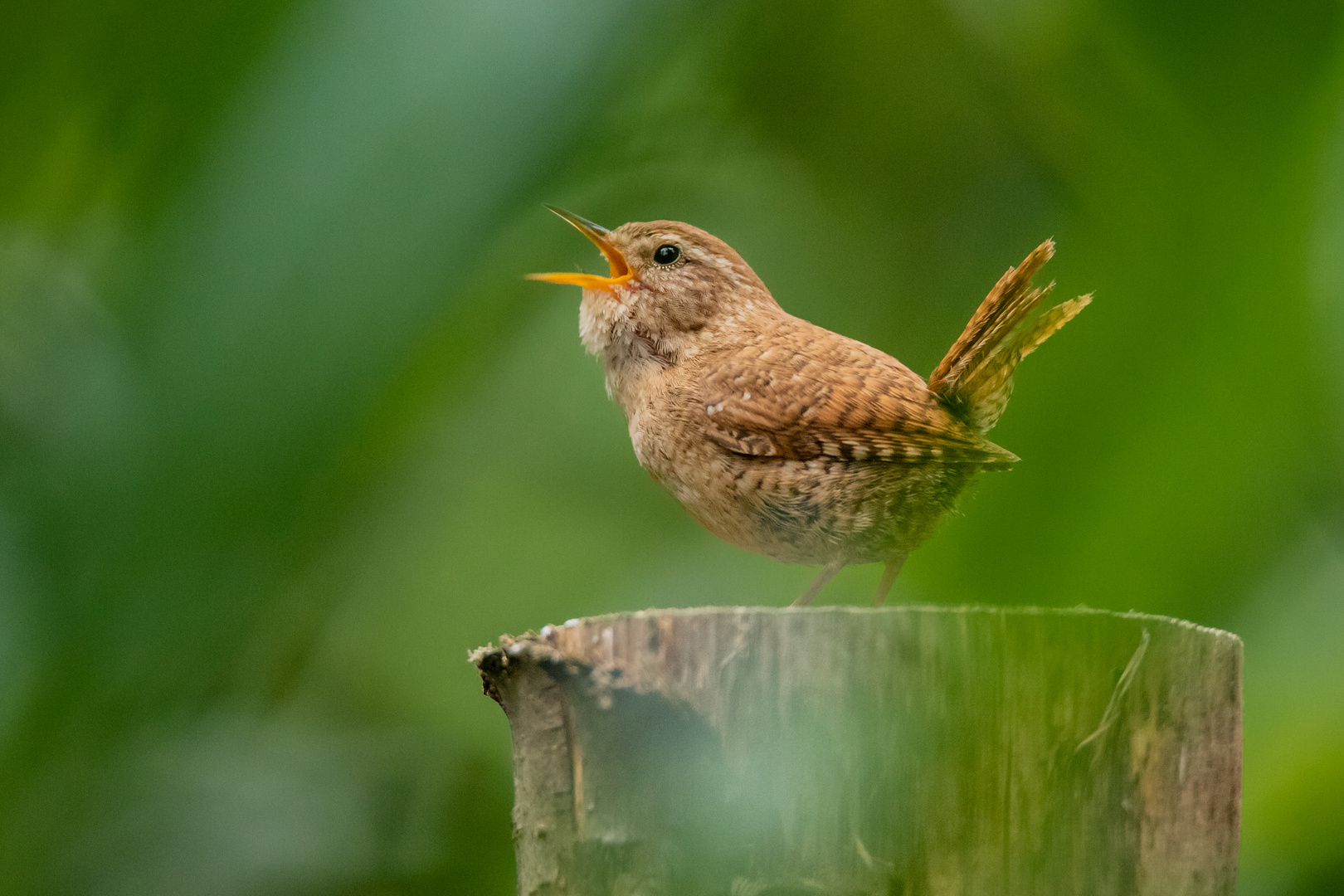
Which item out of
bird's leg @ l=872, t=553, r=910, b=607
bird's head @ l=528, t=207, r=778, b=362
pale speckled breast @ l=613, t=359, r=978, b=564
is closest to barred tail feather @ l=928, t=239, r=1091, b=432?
pale speckled breast @ l=613, t=359, r=978, b=564

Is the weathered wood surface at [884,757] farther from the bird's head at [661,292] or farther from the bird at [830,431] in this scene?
the bird's head at [661,292]

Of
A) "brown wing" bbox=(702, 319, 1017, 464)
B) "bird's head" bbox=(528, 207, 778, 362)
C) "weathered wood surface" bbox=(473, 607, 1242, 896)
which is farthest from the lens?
"bird's head" bbox=(528, 207, 778, 362)

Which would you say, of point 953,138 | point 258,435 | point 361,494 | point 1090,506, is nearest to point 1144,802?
point 1090,506

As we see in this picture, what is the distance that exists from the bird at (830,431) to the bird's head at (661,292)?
97 mm

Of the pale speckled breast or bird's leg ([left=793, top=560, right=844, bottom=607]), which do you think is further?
bird's leg ([left=793, top=560, right=844, bottom=607])

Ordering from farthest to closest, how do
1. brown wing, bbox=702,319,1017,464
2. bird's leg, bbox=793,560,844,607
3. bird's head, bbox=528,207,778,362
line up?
1. bird's head, bbox=528,207,778,362
2. bird's leg, bbox=793,560,844,607
3. brown wing, bbox=702,319,1017,464

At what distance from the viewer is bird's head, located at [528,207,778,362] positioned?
2590 millimetres

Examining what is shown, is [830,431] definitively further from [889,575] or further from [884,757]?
[884,757]

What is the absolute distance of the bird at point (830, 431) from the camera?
209 centimetres

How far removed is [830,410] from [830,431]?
0.05 metres

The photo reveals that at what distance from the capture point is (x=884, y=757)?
1.33m

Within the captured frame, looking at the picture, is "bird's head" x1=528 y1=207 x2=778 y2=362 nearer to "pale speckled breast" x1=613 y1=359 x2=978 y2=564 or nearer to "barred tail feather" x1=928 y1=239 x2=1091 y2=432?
"pale speckled breast" x1=613 y1=359 x2=978 y2=564

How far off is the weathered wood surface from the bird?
1.88 ft

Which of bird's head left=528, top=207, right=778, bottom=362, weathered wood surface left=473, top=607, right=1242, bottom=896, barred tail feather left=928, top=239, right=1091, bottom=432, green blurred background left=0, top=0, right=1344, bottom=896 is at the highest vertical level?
bird's head left=528, top=207, right=778, bottom=362
